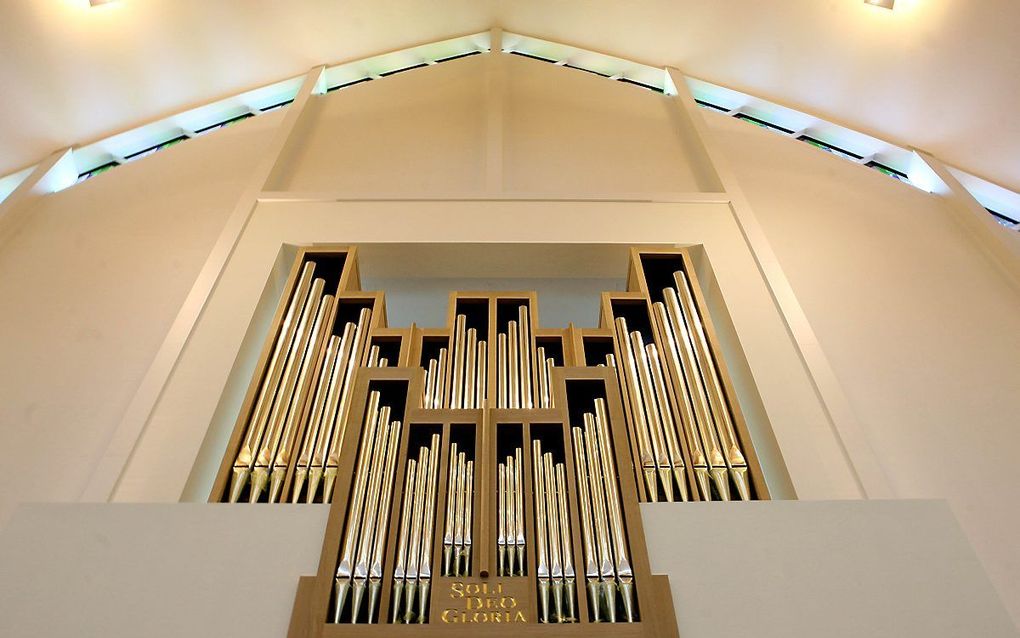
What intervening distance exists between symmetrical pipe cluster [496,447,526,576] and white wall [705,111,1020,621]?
163 centimetres

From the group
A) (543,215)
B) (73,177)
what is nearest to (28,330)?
(73,177)

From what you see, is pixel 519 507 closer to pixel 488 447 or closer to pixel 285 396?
pixel 488 447

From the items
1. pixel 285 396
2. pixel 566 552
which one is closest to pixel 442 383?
pixel 285 396

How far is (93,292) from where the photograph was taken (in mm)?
4207

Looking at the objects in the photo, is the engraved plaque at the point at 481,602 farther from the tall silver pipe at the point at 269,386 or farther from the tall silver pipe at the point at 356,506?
the tall silver pipe at the point at 269,386

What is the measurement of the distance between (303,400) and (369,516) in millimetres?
958

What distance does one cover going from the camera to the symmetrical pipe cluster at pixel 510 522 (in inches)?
97.4

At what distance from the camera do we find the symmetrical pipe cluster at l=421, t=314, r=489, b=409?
3.52m

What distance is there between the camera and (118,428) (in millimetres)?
3182

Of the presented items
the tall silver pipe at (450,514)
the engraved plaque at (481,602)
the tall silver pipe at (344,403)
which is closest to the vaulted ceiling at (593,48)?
the tall silver pipe at (344,403)

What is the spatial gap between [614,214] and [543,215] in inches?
16.3

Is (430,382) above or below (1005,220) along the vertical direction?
below

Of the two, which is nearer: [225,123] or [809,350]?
[809,350]

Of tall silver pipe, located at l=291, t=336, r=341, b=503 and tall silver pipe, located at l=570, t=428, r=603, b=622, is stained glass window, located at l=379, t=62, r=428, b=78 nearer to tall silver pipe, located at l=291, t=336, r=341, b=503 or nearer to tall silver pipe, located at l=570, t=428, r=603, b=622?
tall silver pipe, located at l=291, t=336, r=341, b=503
